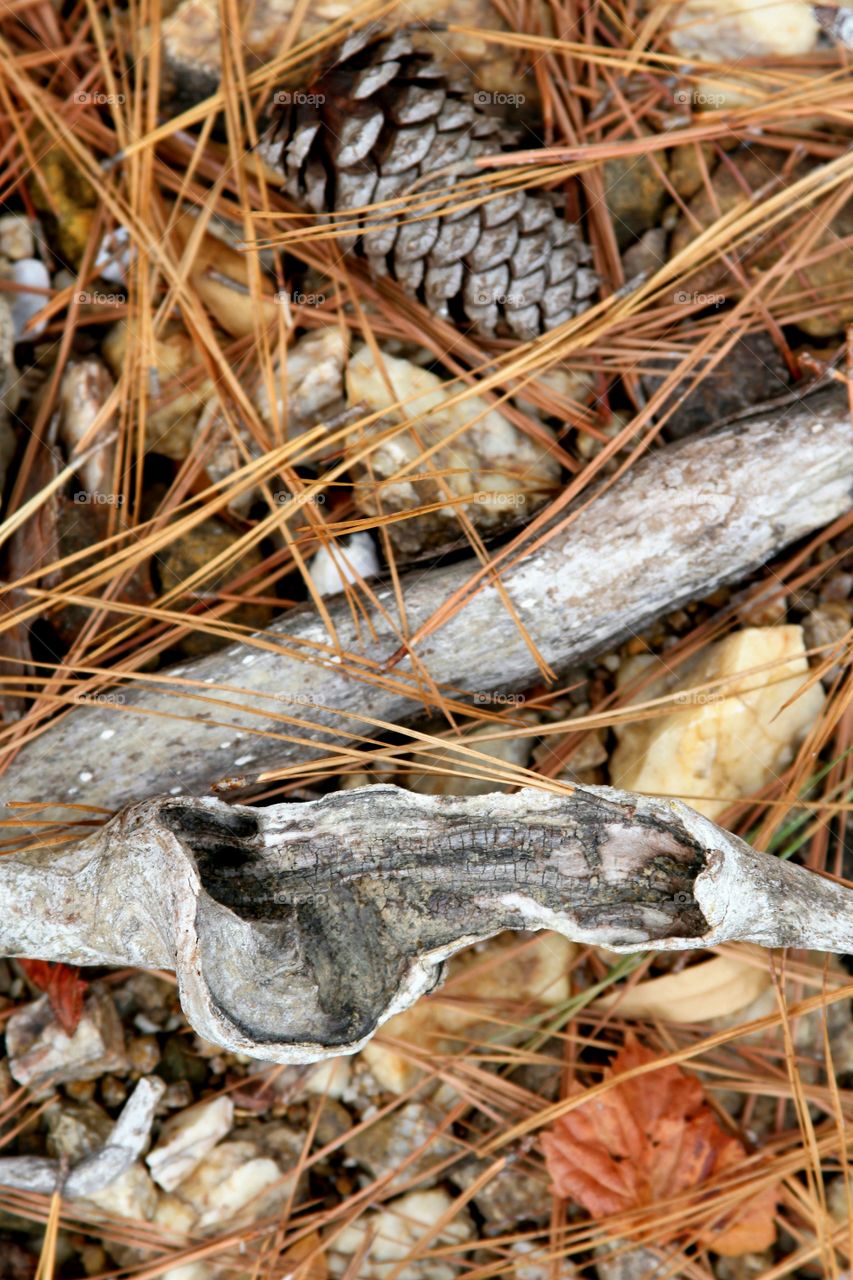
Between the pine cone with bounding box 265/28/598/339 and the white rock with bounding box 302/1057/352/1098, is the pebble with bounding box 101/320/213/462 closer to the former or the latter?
the pine cone with bounding box 265/28/598/339

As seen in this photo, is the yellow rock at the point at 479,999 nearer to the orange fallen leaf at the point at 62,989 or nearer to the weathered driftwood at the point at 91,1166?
the weathered driftwood at the point at 91,1166

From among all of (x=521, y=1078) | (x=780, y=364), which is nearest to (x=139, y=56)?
(x=780, y=364)

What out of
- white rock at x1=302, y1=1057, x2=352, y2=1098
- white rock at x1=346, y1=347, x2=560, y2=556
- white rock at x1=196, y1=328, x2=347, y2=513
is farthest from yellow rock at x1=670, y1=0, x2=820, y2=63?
white rock at x1=302, y1=1057, x2=352, y2=1098

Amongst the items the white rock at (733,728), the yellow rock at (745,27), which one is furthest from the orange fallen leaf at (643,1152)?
the yellow rock at (745,27)

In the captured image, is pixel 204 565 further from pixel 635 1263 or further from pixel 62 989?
pixel 635 1263

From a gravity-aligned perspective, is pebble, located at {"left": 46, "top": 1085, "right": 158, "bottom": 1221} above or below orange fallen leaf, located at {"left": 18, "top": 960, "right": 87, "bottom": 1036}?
below

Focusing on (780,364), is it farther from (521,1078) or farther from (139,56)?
Answer: (521,1078)

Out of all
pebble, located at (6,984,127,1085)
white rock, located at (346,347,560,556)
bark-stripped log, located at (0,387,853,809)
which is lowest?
pebble, located at (6,984,127,1085)
